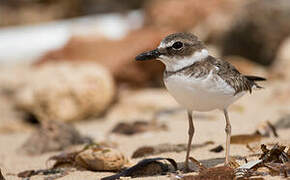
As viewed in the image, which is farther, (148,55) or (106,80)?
(106,80)

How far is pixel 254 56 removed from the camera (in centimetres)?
1223

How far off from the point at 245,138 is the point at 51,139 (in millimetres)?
2239

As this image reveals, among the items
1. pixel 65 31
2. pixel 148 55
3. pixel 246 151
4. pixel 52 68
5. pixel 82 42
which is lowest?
pixel 246 151

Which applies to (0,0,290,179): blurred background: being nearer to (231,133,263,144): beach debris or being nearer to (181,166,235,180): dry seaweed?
(231,133,263,144): beach debris

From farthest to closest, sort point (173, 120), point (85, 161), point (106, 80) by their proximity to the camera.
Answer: point (106, 80)
point (173, 120)
point (85, 161)

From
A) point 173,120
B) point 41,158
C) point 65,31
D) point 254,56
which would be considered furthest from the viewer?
point 65,31

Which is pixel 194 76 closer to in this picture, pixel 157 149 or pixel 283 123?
pixel 157 149

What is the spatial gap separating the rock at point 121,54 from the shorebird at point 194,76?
6.29 metres

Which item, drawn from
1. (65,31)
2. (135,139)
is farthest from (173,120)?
(65,31)

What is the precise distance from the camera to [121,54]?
11578 millimetres

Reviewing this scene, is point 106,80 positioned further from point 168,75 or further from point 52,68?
point 168,75

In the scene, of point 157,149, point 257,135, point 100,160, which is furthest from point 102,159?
point 257,135

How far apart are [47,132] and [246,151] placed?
7.91ft

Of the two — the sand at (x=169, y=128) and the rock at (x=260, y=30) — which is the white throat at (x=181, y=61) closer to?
the sand at (x=169, y=128)
